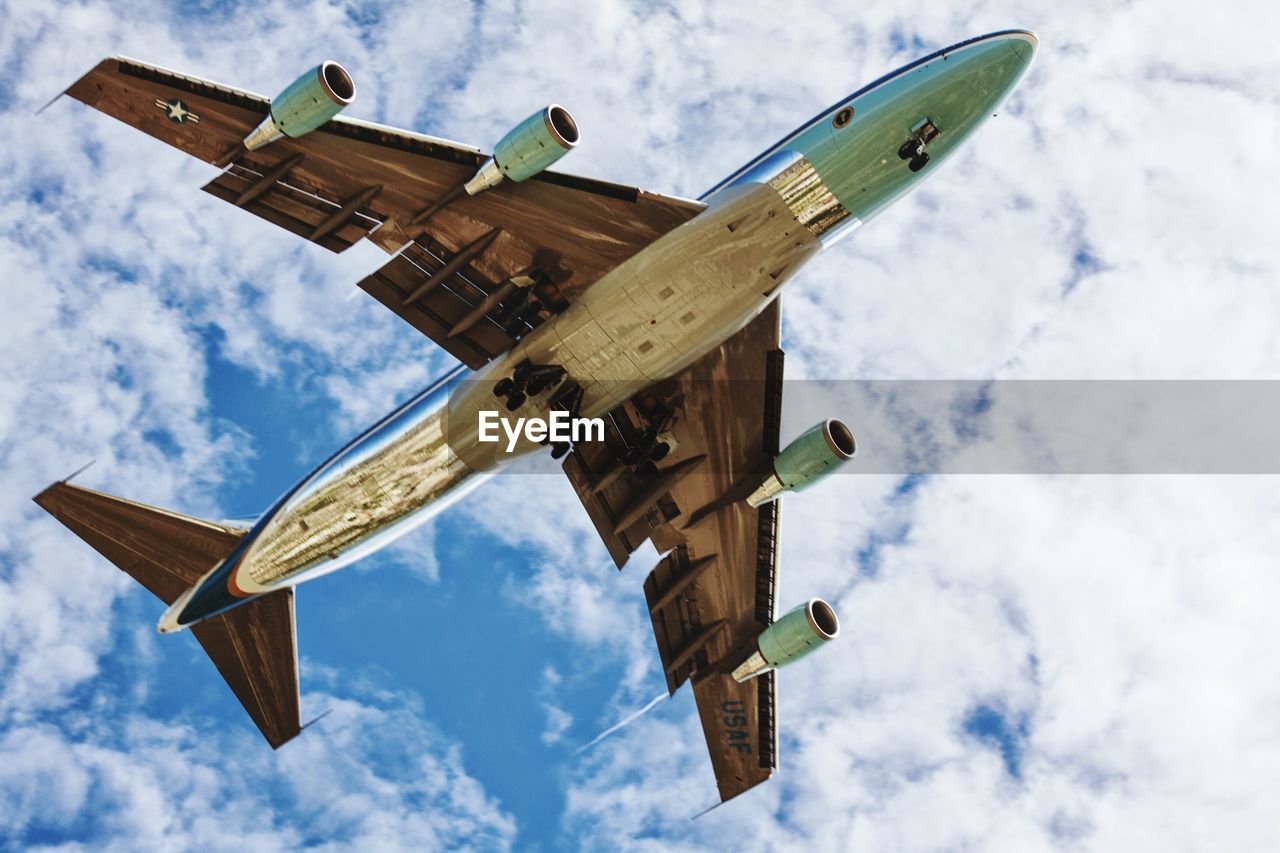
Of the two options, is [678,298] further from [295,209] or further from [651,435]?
[295,209]

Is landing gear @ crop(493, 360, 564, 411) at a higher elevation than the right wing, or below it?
below

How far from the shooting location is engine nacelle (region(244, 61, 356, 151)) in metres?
24.8

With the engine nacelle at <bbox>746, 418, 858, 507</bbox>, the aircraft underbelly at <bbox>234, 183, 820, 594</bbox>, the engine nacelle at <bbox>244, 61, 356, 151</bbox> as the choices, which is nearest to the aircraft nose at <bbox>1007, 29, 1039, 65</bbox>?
the aircraft underbelly at <bbox>234, 183, 820, 594</bbox>

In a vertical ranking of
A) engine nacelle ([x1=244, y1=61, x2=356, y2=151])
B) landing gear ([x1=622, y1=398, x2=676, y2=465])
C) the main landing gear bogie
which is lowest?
landing gear ([x1=622, y1=398, x2=676, y2=465])

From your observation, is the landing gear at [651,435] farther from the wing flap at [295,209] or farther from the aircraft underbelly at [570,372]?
the wing flap at [295,209]

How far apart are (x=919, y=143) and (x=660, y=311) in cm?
707

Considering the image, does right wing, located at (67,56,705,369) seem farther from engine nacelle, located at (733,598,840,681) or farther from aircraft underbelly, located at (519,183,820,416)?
engine nacelle, located at (733,598,840,681)

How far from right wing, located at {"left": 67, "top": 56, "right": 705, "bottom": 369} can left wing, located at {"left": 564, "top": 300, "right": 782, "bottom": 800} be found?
15.2ft

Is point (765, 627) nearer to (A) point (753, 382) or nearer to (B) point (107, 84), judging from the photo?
(A) point (753, 382)

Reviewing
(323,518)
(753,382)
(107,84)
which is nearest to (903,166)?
(753,382)

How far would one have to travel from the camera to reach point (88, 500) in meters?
31.4

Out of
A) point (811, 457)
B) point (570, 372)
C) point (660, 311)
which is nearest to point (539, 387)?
point (570, 372)

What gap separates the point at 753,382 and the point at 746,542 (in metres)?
5.42

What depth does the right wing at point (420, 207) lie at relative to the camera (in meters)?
27.5
